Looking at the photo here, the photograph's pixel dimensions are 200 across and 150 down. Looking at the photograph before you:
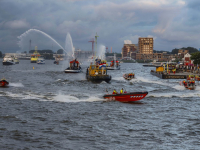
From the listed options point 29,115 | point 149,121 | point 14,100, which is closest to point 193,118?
point 149,121

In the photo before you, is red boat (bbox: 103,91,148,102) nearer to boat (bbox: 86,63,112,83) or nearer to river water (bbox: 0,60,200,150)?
river water (bbox: 0,60,200,150)

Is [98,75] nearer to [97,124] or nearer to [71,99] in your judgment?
[71,99]

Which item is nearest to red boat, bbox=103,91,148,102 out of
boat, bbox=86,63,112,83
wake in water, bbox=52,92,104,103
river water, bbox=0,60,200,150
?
river water, bbox=0,60,200,150

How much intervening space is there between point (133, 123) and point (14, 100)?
27678mm

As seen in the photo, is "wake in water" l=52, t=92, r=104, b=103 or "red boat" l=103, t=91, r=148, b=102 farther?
"wake in water" l=52, t=92, r=104, b=103

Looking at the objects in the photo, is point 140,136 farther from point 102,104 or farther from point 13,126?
point 102,104

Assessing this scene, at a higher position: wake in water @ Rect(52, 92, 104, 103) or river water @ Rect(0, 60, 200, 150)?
wake in water @ Rect(52, 92, 104, 103)

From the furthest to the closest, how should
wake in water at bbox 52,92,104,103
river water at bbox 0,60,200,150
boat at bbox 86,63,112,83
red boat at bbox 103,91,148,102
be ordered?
boat at bbox 86,63,112,83 → wake in water at bbox 52,92,104,103 → red boat at bbox 103,91,148,102 → river water at bbox 0,60,200,150

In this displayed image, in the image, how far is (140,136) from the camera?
34000 mm

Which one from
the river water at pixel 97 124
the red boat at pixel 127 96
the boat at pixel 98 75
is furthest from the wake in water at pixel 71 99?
the boat at pixel 98 75

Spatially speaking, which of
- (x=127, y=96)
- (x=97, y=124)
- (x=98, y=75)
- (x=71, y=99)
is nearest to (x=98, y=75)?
(x=98, y=75)

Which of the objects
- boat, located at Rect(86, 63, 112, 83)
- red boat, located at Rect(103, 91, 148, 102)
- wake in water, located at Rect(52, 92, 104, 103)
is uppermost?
boat, located at Rect(86, 63, 112, 83)

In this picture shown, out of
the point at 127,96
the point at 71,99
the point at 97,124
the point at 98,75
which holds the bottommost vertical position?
the point at 97,124

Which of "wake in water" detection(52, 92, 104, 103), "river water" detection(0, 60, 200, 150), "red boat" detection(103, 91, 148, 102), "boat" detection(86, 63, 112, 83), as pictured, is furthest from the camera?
"boat" detection(86, 63, 112, 83)
